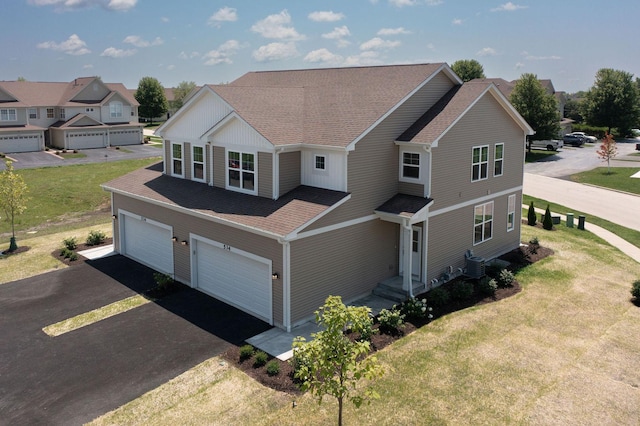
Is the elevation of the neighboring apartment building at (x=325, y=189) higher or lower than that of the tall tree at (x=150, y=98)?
lower

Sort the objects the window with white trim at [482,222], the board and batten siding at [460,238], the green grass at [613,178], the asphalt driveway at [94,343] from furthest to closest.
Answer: the green grass at [613,178] → the window with white trim at [482,222] → the board and batten siding at [460,238] → the asphalt driveway at [94,343]

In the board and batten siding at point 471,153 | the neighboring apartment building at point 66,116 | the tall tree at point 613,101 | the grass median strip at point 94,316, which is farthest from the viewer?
the tall tree at point 613,101

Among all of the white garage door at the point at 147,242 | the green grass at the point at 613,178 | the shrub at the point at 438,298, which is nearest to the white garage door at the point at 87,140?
the white garage door at the point at 147,242

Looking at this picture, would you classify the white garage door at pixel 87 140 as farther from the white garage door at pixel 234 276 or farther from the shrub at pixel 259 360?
the shrub at pixel 259 360

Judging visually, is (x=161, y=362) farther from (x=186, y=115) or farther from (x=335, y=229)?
(x=186, y=115)

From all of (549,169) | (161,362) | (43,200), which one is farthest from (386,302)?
(549,169)

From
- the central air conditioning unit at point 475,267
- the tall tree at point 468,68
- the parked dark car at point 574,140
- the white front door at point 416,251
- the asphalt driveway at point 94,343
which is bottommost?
the asphalt driveway at point 94,343

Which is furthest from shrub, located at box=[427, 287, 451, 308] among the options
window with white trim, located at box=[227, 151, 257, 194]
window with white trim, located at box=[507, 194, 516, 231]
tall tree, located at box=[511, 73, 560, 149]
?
tall tree, located at box=[511, 73, 560, 149]

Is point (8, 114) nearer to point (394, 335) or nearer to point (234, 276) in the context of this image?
point (234, 276)
